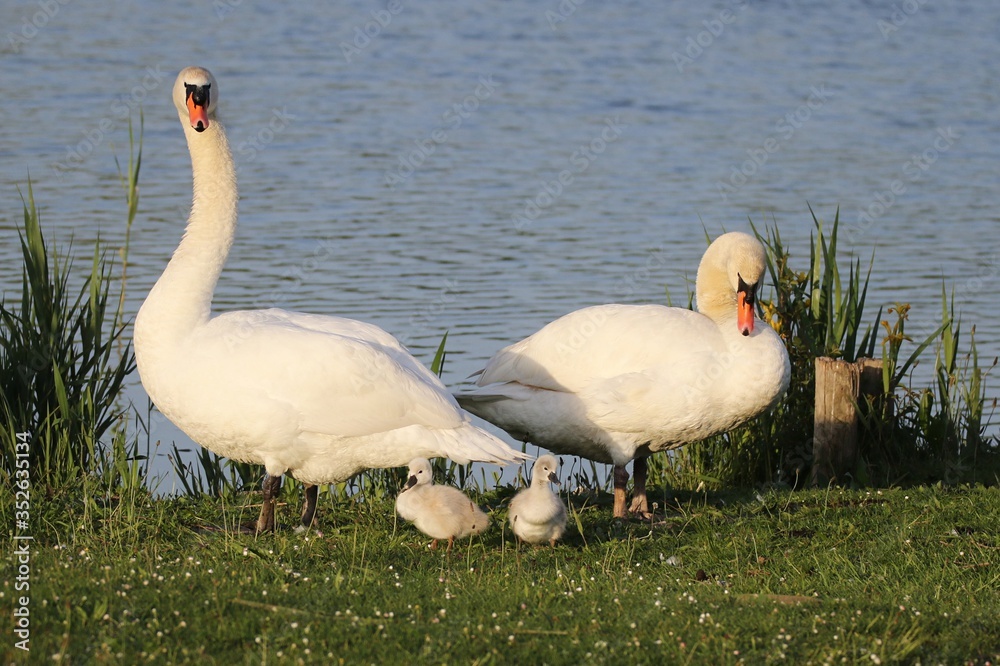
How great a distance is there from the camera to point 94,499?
7711 millimetres

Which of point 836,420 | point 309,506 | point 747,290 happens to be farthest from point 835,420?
point 309,506

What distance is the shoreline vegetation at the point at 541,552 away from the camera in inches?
200

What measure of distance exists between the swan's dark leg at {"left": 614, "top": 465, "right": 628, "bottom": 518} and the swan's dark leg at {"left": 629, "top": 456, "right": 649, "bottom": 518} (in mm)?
234

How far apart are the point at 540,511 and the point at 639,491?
6.15 ft

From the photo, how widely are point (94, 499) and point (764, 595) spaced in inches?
151

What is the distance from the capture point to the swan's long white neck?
7176mm

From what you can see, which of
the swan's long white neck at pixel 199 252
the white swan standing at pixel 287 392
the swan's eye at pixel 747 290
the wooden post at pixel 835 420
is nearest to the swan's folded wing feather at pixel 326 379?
the white swan standing at pixel 287 392

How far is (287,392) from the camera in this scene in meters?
6.92

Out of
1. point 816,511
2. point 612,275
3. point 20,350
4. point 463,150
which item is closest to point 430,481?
point 816,511

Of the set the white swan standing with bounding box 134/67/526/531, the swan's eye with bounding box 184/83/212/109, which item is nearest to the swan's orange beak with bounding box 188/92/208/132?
the swan's eye with bounding box 184/83/212/109

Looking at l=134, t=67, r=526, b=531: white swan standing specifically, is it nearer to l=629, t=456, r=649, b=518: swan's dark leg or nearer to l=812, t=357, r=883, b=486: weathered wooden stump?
l=629, t=456, r=649, b=518: swan's dark leg

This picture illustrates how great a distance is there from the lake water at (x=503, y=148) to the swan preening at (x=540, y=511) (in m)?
4.11

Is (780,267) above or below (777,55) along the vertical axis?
below

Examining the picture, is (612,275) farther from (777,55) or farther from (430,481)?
(777,55)
